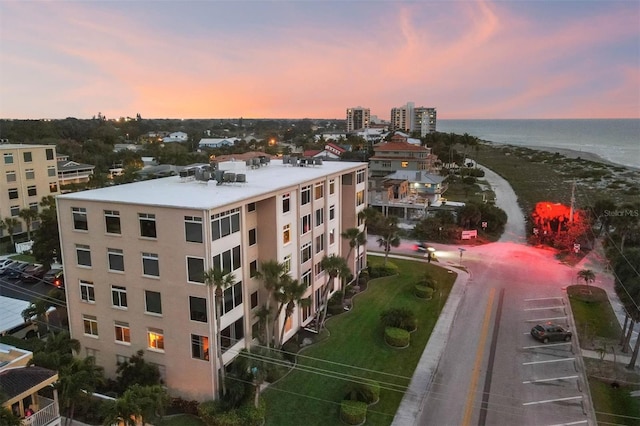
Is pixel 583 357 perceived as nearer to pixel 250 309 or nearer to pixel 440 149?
pixel 250 309

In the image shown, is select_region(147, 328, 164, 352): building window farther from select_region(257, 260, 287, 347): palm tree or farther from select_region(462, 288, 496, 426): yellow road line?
select_region(462, 288, 496, 426): yellow road line

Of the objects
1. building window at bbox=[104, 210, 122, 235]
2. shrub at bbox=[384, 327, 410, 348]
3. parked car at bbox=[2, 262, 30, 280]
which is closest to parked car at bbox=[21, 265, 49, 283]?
parked car at bbox=[2, 262, 30, 280]

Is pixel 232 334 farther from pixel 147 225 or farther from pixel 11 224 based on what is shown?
pixel 11 224

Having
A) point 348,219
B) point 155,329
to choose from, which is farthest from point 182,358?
point 348,219

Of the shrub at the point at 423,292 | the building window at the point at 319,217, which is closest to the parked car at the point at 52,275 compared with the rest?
the building window at the point at 319,217

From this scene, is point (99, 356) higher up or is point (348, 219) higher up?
point (348, 219)
